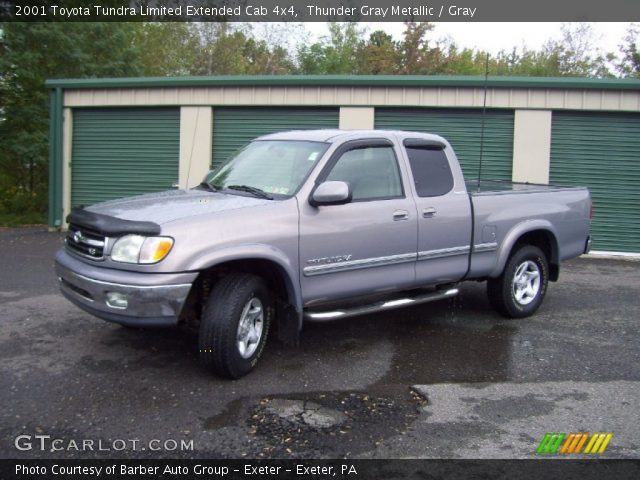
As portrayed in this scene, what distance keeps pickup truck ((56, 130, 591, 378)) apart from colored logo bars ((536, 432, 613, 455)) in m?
1.91

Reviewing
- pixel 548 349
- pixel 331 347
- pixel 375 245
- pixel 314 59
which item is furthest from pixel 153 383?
pixel 314 59

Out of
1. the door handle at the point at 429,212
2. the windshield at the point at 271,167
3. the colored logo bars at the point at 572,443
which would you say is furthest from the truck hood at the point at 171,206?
the colored logo bars at the point at 572,443

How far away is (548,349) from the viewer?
5871mm

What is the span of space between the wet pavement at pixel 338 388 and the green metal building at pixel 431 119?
19.4ft

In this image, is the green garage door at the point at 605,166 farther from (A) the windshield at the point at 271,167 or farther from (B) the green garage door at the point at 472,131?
(A) the windshield at the point at 271,167

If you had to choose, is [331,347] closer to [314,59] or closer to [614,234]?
[614,234]

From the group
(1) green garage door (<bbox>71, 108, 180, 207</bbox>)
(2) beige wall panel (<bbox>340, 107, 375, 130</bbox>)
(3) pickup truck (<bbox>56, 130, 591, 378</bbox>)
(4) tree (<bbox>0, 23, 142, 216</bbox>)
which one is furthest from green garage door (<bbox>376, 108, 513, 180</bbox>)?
(4) tree (<bbox>0, 23, 142, 216</bbox>)

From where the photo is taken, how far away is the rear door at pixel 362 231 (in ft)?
16.7

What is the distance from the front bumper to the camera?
431cm

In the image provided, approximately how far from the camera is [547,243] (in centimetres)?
728

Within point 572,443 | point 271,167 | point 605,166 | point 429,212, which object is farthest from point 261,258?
point 605,166

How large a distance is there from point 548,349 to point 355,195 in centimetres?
233

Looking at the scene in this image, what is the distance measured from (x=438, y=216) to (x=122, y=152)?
33.9 feet

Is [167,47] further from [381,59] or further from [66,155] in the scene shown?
[66,155]
